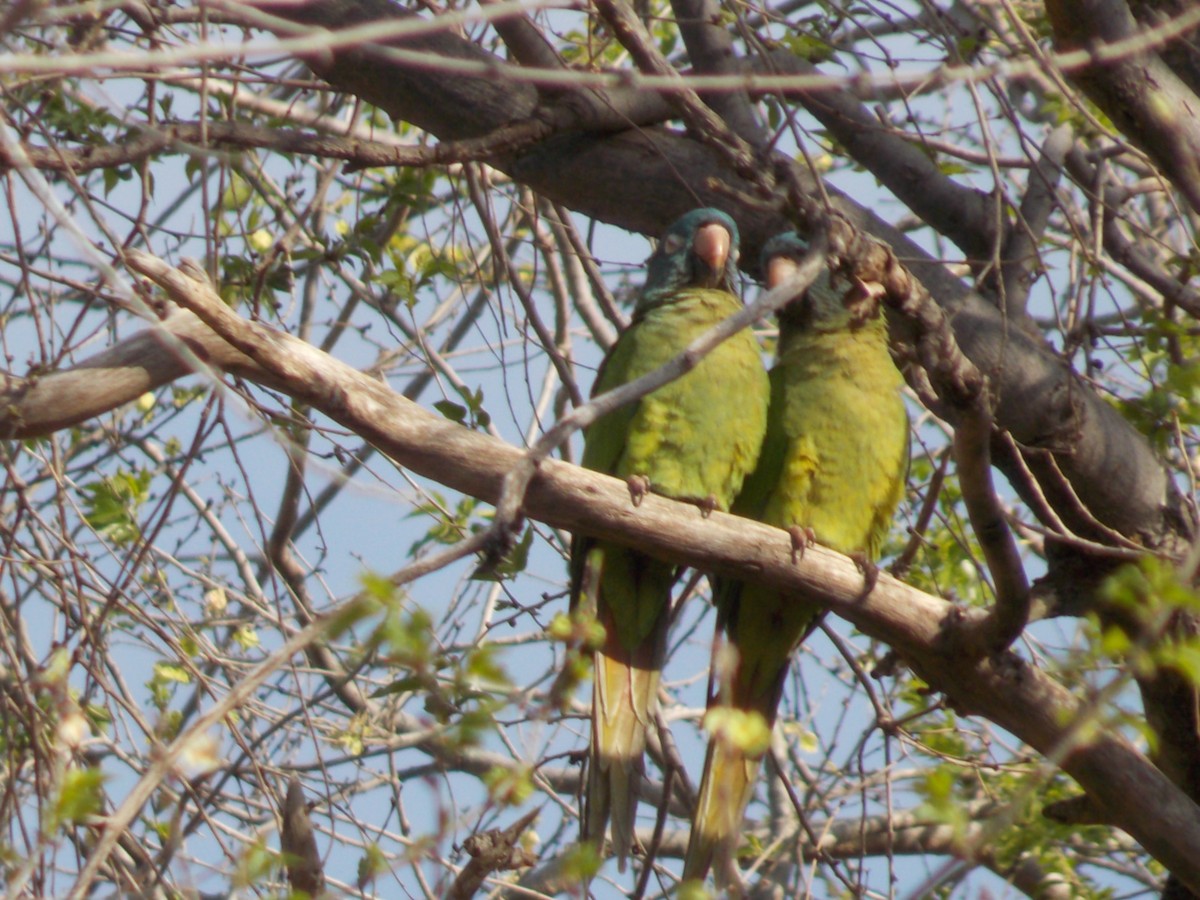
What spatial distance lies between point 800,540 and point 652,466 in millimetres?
637

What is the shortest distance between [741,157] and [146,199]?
58.3 inches

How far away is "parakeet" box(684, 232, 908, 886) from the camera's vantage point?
3.92 m

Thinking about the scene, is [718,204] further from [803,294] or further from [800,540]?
[800,540]

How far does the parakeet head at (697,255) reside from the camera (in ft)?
13.6

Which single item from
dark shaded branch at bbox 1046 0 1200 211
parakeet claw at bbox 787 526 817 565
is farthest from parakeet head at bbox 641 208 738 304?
dark shaded branch at bbox 1046 0 1200 211

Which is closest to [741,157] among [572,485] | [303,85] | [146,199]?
[572,485]

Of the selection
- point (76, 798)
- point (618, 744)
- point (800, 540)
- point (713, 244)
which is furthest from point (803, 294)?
point (76, 798)

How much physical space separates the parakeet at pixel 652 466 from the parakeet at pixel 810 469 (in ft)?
0.37

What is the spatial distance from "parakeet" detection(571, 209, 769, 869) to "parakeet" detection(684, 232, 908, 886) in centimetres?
11

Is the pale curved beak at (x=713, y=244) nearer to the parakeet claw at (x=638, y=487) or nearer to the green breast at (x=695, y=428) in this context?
the green breast at (x=695, y=428)

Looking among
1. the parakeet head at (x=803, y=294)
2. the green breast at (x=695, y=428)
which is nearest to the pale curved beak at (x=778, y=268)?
the parakeet head at (x=803, y=294)

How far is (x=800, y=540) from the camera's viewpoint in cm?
343

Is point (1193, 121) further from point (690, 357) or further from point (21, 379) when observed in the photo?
point (21, 379)

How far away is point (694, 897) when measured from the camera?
6.42 ft
